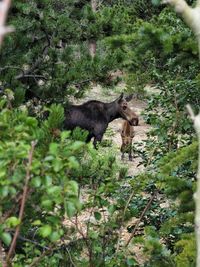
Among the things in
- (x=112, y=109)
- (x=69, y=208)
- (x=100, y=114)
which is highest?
(x=69, y=208)

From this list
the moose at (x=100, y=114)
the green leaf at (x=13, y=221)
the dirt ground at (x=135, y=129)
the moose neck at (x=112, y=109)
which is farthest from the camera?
the dirt ground at (x=135, y=129)

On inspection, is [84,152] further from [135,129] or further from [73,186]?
[135,129]

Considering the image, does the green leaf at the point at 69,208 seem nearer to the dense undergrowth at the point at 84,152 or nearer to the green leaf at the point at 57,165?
the dense undergrowth at the point at 84,152

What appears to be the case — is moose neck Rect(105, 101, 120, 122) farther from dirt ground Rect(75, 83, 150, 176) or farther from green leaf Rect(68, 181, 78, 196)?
green leaf Rect(68, 181, 78, 196)

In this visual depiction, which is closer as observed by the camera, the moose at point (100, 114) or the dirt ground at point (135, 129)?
the moose at point (100, 114)

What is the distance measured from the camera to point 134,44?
3.20 meters

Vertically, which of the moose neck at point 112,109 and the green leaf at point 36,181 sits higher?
the green leaf at point 36,181

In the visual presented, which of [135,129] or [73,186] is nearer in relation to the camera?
[73,186]

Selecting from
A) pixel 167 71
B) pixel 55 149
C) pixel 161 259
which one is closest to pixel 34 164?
pixel 55 149

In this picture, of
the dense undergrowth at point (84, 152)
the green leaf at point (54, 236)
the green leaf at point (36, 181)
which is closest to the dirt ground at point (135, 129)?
the dense undergrowth at point (84, 152)

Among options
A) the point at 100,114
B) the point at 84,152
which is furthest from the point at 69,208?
the point at 100,114

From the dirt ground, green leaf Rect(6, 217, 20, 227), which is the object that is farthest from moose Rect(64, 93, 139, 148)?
green leaf Rect(6, 217, 20, 227)

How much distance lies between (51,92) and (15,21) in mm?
868

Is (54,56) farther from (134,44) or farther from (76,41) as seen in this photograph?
(134,44)
